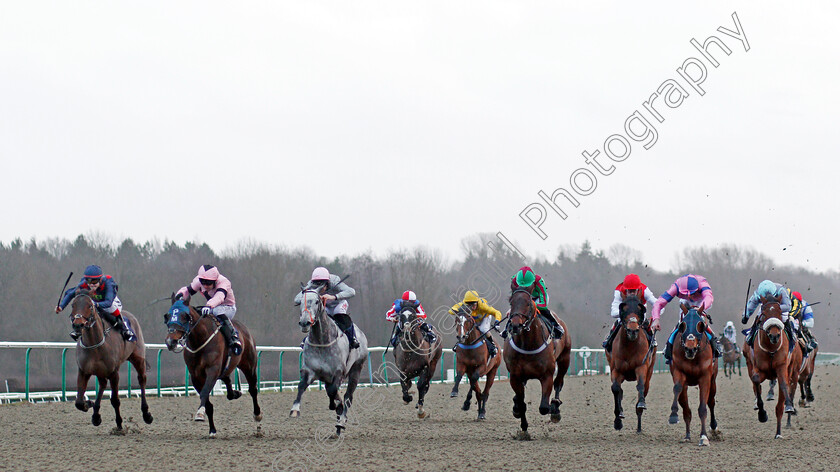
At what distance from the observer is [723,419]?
48.4 ft

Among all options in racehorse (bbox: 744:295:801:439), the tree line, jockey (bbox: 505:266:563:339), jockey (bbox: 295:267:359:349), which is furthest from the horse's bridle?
the tree line

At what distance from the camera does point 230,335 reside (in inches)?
459

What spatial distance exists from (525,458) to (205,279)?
4796 mm

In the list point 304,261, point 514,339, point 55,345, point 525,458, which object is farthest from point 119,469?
point 304,261

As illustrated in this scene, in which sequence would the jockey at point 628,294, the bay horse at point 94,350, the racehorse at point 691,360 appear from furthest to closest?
the jockey at point 628,294 → the bay horse at point 94,350 → the racehorse at point 691,360

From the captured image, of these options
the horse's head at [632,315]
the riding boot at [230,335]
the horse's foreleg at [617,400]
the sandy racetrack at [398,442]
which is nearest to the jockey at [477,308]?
the sandy racetrack at [398,442]

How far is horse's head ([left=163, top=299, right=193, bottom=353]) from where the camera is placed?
10622 mm

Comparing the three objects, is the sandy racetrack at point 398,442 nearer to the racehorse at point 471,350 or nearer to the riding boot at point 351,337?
the racehorse at point 471,350

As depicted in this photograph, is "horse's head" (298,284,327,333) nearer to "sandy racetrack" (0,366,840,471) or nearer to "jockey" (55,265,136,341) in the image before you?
"sandy racetrack" (0,366,840,471)

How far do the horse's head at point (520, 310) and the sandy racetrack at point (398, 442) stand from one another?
1281mm

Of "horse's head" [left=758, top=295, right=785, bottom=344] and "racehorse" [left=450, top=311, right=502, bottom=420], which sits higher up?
"horse's head" [left=758, top=295, right=785, bottom=344]

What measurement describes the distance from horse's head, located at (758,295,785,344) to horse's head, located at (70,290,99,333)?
26.4 feet

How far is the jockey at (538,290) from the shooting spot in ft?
36.7

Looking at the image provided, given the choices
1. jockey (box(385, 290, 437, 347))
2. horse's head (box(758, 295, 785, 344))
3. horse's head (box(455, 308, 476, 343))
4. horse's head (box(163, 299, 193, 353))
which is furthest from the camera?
jockey (box(385, 290, 437, 347))
